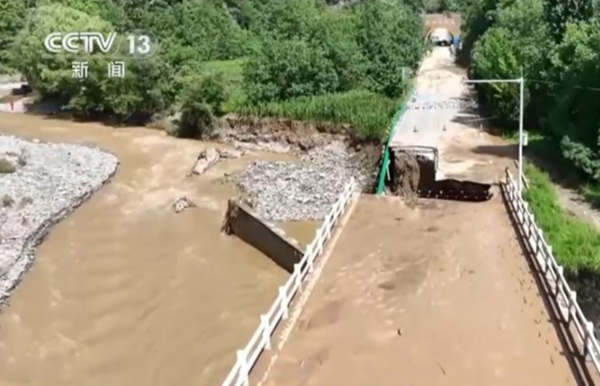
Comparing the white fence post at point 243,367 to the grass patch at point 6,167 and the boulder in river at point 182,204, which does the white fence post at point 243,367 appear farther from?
the grass patch at point 6,167

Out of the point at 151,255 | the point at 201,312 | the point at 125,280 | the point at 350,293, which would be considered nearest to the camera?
the point at 350,293

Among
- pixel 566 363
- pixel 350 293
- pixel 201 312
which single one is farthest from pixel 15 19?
pixel 566 363

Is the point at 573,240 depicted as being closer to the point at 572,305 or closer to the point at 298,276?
the point at 572,305

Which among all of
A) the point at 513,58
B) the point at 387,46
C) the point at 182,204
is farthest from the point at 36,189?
the point at 387,46

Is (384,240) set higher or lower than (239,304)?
higher

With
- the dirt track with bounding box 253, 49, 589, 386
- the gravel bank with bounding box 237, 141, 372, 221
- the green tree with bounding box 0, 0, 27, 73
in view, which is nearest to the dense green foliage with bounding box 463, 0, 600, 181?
the dirt track with bounding box 253, 49, 589, 386

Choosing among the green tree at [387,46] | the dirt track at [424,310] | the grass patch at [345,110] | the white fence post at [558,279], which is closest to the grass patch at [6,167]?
the grass patch at [345,110]

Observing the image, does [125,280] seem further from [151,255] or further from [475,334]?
[475,334]
